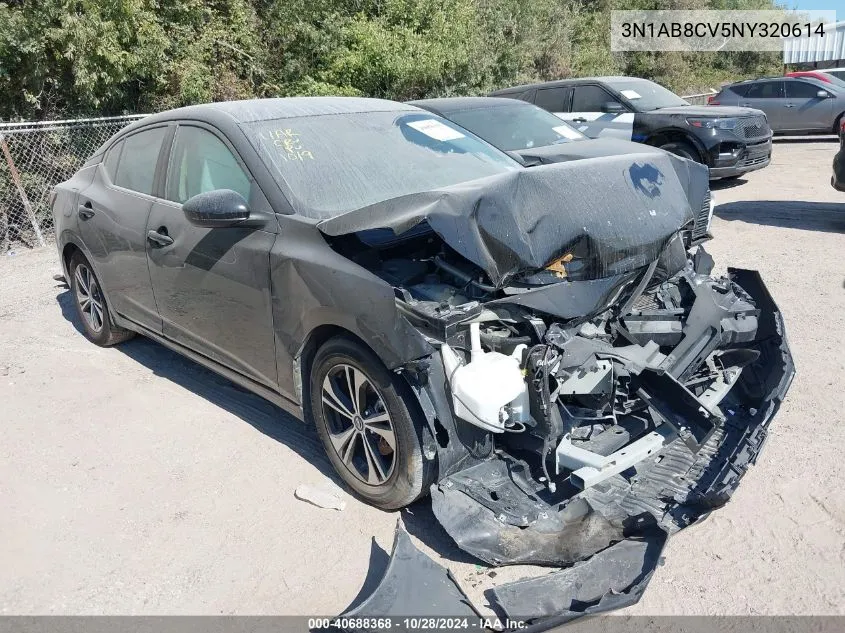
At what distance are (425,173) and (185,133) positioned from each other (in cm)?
147

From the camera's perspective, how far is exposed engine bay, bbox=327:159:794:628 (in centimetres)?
277

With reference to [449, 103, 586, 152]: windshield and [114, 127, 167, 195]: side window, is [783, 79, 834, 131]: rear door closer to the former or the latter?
[449, 103, 586, 152]: windshield

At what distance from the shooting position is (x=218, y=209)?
340 cm

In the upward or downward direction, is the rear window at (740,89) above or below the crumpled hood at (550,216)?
below

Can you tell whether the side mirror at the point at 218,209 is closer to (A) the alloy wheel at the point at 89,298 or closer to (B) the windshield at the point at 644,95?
(A) the alloy wheel at the point at 89,298

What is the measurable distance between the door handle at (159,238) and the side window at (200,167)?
220 mm

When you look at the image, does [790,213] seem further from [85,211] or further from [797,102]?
[797,102]

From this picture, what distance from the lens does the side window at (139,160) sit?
4434 mm

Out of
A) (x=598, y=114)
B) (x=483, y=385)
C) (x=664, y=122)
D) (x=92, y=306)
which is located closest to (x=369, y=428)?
(x=483, y=385)

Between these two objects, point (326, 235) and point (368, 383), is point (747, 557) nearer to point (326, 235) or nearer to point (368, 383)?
point (368, 383)

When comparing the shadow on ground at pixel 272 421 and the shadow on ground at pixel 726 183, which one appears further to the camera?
the shadow on ground at pixel 726 183

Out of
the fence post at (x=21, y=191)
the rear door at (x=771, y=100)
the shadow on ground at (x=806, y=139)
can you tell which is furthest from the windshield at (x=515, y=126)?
the shadow on ground at (x=806, y=139)

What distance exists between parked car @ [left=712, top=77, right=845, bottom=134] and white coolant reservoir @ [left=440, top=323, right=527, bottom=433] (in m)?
16.2

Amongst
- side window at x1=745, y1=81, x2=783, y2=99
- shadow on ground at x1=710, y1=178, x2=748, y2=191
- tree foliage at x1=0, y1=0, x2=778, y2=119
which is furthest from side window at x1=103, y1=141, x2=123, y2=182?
side window at x1=745, y1=81, x2=783, y2=99
